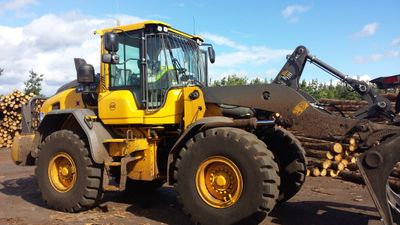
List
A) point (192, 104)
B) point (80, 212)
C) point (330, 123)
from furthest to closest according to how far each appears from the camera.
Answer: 1. point (80, 212)
2. point (192, 104)
3. point (330, 123)

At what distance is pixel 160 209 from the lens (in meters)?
7.52

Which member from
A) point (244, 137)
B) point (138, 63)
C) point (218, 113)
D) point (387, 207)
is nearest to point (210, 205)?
point (244, 137)

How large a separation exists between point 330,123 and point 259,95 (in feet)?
3.43

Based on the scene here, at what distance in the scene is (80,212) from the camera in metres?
7.23

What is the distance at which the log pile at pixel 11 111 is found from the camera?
1673cm

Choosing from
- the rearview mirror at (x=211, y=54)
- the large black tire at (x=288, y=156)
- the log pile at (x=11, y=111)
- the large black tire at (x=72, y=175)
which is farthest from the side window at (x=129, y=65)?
the log pile at (x=11, y=111)

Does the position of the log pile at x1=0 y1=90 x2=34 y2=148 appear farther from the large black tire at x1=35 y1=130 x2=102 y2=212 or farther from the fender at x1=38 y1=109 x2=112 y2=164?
the large black tire at x1=35 y1=130 x2=102 y2=212

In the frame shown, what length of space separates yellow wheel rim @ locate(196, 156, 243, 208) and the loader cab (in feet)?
4.68

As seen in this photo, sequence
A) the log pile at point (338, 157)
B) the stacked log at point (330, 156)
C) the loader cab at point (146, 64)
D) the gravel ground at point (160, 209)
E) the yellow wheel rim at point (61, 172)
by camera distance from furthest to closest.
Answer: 1. the yellow wheel rim at point (61, 172)
2. the loader cab at point (146, 64)
3. the gravel ground at point (160, 209)
4. the log pile at point (338, 157)
5. the stacked log at point (330, 156)

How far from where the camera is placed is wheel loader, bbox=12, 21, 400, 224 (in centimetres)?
555

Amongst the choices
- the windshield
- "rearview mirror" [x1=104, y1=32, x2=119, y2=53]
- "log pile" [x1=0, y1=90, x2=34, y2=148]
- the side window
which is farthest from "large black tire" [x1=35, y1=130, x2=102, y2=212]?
"log pile" [x1=0, y1=90, x2=34, y2=148]

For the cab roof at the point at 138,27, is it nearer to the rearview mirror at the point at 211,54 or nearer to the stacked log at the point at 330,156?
the rearview mirror at the point at 211,54

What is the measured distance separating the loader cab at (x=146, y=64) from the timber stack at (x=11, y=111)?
10664 mm

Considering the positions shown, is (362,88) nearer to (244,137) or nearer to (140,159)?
(244,137)
